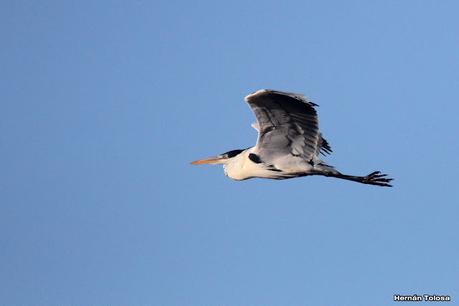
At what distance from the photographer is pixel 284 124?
757 inches

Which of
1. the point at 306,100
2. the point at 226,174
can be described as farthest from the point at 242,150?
the point at 306,100

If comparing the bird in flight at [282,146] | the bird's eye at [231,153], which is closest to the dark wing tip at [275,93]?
the bird in flight at [282,146]

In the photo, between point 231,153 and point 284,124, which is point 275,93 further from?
point 231,153

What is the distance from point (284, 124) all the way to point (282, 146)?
81 centimetres

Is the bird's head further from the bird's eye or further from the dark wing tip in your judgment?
the dark wing tip

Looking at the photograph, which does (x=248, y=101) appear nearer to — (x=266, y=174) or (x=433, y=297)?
(x=266, y=174)

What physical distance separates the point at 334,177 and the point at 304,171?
2.79ft

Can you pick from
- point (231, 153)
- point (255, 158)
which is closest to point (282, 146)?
point (255, 158)

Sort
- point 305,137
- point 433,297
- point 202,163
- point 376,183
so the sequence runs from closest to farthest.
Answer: point 433,297
point 305,137
point 376,183
point 202,163

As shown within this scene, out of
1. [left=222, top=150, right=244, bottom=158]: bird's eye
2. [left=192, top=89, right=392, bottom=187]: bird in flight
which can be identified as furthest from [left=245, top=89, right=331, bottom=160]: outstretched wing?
[left=222, top=150, right=244, bottom=158]: bird's eye

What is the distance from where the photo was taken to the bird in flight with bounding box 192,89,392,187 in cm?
1839

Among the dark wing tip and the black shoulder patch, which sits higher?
the dark wing tip

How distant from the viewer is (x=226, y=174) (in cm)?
2166

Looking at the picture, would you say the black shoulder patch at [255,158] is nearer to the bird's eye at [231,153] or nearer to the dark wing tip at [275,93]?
the bird's eye at [231,153]
